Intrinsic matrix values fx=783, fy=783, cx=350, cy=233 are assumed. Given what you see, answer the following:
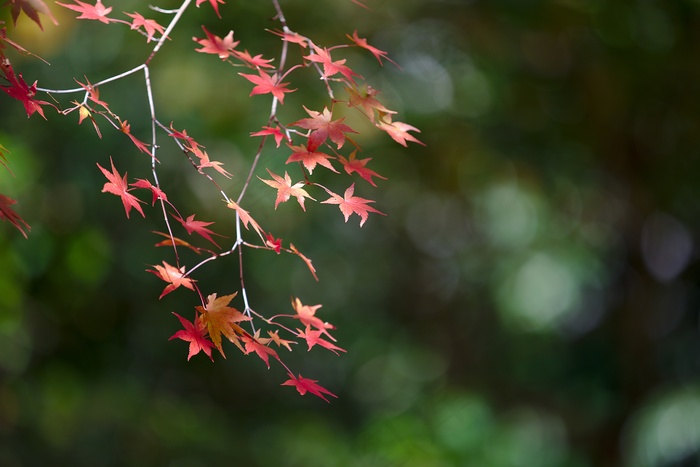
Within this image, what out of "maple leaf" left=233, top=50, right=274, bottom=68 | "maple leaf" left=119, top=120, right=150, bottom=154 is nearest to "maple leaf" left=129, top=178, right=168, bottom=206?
"maple leaf" left=119, top=120, right=150, bottom=154

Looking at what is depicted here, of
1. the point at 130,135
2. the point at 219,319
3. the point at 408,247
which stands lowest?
Answer: the point at 408,247

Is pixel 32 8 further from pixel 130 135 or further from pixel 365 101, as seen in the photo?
pixel 365 101

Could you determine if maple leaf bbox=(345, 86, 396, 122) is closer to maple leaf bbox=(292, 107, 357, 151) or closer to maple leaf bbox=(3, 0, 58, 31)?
maple leaf bbox=(292, 107, 357, 151)

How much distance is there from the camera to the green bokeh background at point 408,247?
2.46 meters

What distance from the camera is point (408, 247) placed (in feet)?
13.1

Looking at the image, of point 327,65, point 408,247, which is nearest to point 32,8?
point 327,65

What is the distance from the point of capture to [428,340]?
3910mm

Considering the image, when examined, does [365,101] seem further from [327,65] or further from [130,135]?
[130,135]

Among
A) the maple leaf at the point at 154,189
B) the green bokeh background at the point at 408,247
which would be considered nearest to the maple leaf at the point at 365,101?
the maple leaf at the point at 154,189

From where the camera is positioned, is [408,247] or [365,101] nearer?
[365,101]

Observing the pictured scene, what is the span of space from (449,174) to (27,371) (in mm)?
1707

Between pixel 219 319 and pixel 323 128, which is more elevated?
pixel 323 128

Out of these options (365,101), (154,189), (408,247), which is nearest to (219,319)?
(154,189)

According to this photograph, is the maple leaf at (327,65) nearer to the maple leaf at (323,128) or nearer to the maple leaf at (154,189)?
the maple leaf at (323,128)
